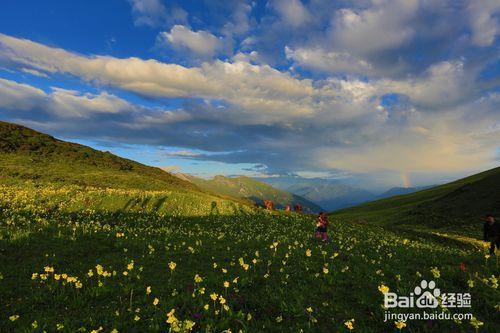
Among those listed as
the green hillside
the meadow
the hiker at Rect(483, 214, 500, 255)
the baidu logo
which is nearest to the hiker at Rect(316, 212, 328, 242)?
the meadow

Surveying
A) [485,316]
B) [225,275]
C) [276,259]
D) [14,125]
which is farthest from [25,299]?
[14,125]

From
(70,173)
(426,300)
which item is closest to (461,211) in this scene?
(426,300)

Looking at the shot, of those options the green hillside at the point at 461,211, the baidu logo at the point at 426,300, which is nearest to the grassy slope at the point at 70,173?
the baidu logo at the point at 426,300

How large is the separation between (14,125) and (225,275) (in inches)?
4554

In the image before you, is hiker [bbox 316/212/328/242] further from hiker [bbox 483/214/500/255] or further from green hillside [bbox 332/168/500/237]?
green hillside [bbox 332/168/500/237]

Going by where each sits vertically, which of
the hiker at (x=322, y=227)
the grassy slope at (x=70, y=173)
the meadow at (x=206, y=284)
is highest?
the grassy slope at (x=70, y=173)

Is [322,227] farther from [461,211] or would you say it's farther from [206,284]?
[461,211]

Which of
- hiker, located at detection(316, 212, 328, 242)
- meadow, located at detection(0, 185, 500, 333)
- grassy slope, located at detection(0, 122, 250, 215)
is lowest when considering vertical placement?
meadow, located at detection(0, 185, 500, 333)

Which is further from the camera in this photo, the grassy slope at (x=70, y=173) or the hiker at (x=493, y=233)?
the grassy slope at (x=70, y=173)

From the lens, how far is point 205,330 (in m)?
7.94

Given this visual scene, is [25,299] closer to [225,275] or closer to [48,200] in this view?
[225,275]

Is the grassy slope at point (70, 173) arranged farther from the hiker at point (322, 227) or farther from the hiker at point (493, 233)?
the hiker at point (493, 233)

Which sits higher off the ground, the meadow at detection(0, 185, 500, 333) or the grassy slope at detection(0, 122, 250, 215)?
the grassy slope at detection(0, 122, 250, 215)

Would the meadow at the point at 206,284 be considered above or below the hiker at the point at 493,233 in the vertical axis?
below
